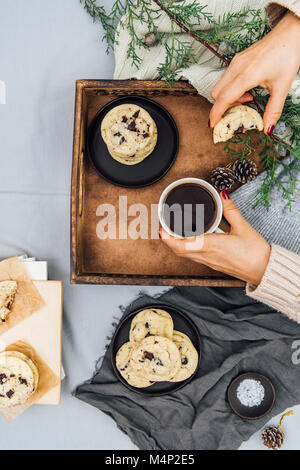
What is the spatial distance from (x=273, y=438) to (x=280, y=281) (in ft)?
A: 1.60

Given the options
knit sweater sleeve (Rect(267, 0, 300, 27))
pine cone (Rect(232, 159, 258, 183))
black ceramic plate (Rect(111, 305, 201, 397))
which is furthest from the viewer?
black ceramic plate (Rect(111, 305, 201, 397))

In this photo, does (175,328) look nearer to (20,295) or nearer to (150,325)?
(150,325)

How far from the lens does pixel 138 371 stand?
91 centimetres

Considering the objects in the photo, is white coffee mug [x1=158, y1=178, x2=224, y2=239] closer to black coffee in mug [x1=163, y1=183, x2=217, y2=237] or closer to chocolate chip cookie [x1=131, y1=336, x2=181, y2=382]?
black coffee in mug [x1=163, y1=183, x2=217, y2=237]

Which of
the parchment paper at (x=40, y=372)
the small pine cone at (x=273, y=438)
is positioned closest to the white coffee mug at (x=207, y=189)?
the parchment paper at (x=40, y=372)

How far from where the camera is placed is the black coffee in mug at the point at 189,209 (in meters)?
0.80

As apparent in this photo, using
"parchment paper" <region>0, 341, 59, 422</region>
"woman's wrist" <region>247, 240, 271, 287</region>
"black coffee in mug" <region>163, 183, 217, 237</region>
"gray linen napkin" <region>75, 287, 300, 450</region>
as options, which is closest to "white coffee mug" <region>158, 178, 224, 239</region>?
"black coffee in mug" <region>163, 183, 217, 237</region>

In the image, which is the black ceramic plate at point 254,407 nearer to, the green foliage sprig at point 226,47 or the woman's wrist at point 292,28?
the green foliage sprig at point 226,47

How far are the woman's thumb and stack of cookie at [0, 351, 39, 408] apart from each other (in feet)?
1.97

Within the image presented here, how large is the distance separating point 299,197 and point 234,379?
0.50m

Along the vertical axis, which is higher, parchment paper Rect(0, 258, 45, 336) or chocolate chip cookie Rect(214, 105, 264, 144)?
chocolate chip cookie Rect(214, 105, 264, 144)

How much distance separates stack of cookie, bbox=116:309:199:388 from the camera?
0.88 meters
